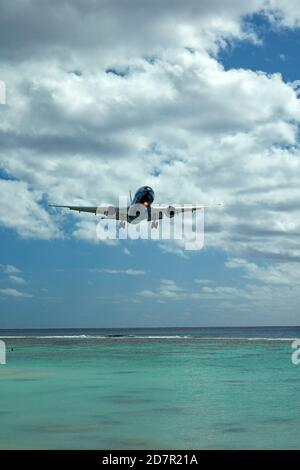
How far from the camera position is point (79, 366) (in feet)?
206

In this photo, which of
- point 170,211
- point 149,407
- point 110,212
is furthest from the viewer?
point 110,212

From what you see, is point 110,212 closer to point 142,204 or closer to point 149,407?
point 142,204

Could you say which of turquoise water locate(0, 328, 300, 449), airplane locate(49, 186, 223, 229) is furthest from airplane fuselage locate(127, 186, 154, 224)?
turquoise water locate(0, 328, 300, 449)

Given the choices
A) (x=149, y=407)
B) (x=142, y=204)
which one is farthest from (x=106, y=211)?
(x=149, y=407)

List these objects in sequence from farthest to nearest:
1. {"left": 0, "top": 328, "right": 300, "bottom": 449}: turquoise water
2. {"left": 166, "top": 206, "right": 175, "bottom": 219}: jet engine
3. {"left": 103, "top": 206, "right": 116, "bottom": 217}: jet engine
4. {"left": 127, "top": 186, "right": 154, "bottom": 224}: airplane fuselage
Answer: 1. {"left": 166, "top": 206, "right": 175, "bottom": 219}: jet engine
2. {"left": 103, "top": 206, "right": 116, "bottom": 217}: jet engine
3. {"left": 127, "top": 186, "right": 154, "bottom": 224}: airplane fuselage
4. {"left": 0, "top": 328, "right": 300, "bottom": 449}: turquoise water

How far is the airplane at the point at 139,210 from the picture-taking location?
64.2 m

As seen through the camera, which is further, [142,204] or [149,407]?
[142,204]

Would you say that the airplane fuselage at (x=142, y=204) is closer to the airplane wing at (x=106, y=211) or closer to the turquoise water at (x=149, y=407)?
the airplane wing at (x=106, y=211)

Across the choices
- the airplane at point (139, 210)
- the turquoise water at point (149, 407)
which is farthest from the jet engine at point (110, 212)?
the turquoise water at point (149, 407)

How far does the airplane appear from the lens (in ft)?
211

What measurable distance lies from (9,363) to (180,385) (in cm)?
2662

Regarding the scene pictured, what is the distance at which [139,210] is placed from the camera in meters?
65.4

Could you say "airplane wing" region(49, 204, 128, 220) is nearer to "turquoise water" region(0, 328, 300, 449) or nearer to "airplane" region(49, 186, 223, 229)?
"airplane" region(49, 186, 223, 229)
